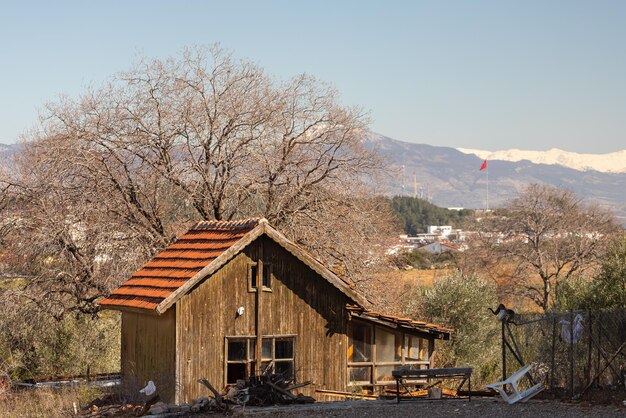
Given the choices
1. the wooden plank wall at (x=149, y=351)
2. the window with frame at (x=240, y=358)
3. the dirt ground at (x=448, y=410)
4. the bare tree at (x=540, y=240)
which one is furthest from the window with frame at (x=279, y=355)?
the bare tree at (x=540, y=240)

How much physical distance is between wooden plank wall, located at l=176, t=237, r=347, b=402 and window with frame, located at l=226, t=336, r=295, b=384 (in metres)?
0.18

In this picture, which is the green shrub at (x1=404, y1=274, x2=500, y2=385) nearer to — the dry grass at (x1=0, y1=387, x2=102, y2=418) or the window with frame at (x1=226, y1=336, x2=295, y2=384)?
the window with frame at (x1=226, y1=336, x2=295, y2=384)

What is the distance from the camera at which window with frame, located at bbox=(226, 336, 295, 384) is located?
2656 cm

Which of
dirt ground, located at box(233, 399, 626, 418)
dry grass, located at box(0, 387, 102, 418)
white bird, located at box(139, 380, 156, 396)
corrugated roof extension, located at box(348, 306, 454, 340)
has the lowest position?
dry grass, located at box(0, 387, 102, 418)

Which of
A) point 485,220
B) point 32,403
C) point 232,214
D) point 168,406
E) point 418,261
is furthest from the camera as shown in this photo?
point 418,261

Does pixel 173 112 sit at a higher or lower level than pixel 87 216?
higher

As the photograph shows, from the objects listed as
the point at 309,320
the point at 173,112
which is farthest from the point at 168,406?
the point at 173,112

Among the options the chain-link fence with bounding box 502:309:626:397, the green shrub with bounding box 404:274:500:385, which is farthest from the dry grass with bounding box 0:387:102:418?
the green shrub with bounding box 404:274:500:385

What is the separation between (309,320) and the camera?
27.6 m

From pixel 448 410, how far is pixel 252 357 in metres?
6.15

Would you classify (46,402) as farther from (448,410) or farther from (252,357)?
(448,410)

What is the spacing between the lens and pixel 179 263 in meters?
27.1

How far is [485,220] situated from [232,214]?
183 feet

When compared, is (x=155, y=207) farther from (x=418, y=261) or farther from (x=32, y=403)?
(x=418, y=261)
